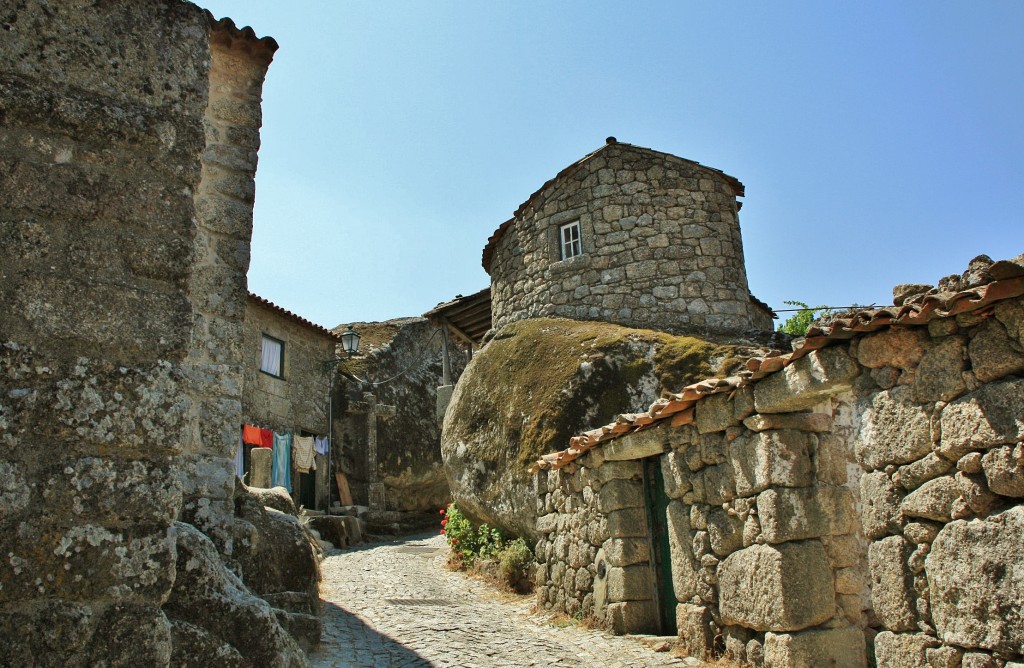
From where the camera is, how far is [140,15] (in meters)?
2.18

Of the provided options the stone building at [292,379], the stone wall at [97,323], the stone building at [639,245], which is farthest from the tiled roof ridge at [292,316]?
the stone wall at [97,323]

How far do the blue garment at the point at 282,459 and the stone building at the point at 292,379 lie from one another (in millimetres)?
275

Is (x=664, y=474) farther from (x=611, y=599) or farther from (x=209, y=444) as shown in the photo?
(x=209, y=444)

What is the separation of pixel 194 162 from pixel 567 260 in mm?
9665

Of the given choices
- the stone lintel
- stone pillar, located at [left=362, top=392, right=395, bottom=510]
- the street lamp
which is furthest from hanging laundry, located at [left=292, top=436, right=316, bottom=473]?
the stone lintel

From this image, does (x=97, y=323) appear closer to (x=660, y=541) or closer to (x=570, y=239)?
(x=660, y=541)

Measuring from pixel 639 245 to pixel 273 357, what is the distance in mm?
11053

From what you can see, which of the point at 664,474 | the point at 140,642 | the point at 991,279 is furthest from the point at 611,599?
the point at 140,642

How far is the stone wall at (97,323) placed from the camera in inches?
69.8

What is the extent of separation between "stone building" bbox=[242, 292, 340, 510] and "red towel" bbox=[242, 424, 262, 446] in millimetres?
195

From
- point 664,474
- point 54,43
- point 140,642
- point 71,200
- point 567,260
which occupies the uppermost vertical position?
point 567,260

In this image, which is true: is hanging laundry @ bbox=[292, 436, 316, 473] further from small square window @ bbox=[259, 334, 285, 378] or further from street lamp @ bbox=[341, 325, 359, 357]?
street lamp @ bbox=[341, 325, 359, 357]

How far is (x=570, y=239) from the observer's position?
11.8 metres

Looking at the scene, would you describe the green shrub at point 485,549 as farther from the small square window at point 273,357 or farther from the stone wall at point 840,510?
the small square window at point 273,357
